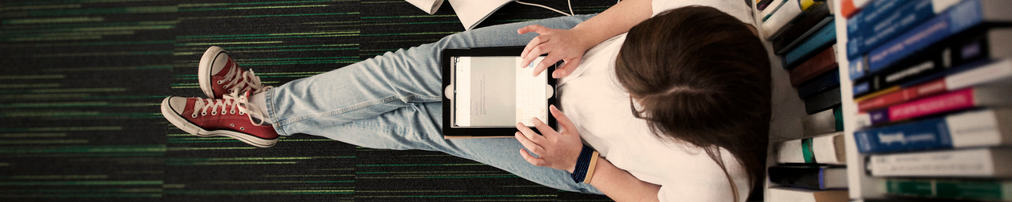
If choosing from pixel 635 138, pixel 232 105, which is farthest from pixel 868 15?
pixel 232 105

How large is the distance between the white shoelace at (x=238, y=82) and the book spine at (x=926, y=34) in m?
1.21

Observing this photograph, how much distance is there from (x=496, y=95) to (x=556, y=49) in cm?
15

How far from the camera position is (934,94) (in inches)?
13.7

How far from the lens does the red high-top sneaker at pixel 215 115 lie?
1.02 m

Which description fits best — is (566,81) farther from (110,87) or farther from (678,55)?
(110,87)

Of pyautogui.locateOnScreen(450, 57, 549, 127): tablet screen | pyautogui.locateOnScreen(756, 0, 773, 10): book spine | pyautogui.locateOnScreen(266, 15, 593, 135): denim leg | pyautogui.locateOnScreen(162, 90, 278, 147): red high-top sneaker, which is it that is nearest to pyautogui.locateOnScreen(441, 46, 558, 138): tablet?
pyautogui.locateOnScreen(450, 57, 549, 127): tablet screen

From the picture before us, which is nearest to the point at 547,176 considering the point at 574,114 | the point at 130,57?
the point at 574,114

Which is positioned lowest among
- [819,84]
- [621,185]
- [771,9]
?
[621,185]

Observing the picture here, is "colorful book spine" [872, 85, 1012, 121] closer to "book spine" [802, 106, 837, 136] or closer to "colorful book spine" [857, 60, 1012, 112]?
"colorful book spine" [857, 60, 1012, 112]

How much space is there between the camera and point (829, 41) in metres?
0.51

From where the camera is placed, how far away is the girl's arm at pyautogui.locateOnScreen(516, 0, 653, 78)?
2.50ft

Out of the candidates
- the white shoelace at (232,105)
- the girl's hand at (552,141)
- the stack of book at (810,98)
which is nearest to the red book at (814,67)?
the stack of book at (810,98)

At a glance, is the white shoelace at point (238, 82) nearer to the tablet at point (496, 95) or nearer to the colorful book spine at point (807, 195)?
the tablet at point (496, 95)

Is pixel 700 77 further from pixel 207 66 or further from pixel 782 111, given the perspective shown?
pixel 207 66
